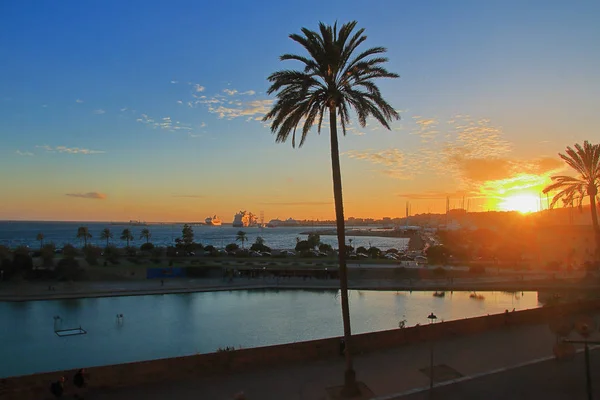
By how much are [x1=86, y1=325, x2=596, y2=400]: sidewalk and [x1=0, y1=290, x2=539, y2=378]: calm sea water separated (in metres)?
9.77

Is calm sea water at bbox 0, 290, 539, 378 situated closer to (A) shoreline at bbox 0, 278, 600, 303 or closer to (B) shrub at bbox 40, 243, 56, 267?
(A) shoreline at bbox 0, 278, 600, 303

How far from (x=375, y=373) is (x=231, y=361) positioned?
4102mm

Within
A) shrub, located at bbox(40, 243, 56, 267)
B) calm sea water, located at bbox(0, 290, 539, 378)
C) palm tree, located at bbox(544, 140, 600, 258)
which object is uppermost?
palm tree, located at bbox(544, 140, 600, 258)

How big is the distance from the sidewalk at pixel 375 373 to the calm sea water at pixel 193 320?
9769 mm

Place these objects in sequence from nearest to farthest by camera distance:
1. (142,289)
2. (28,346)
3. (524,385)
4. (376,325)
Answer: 1. (524,385)
2. (28,346)
3. (376,325)
4. (142,289)

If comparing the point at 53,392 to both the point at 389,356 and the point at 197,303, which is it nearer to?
the point at 389,356

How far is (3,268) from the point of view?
38.3 m

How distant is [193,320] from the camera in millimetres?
26906

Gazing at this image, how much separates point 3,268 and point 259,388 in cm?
3822

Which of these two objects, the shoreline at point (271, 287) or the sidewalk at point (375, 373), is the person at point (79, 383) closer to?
the sidewalk at point (375, 373)

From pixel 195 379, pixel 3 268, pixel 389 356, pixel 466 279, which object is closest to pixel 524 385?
pixel 389 356

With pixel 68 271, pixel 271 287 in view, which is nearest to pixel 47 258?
pixel 68 271

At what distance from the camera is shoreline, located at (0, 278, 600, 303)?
32812 millimetres

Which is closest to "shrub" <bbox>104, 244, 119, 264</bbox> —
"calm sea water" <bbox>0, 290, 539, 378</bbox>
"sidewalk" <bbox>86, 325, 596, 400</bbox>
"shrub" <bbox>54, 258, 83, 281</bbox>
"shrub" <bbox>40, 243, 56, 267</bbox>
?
"shrub" <bbox>40, 243, 56, 267</bbox>
